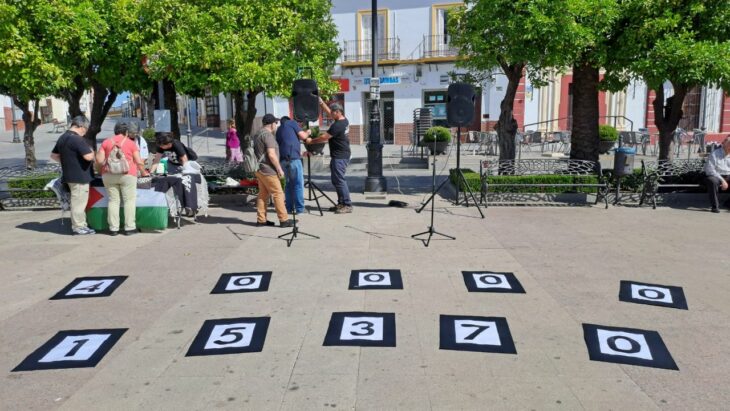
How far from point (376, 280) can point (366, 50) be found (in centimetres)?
2296

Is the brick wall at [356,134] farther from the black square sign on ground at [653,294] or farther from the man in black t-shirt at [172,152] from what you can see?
the black square sign on ground at [653,294]

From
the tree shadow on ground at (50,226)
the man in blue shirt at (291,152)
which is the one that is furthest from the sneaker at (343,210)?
the tree shadow on ground at (50,226)

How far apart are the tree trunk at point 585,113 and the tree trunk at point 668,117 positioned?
1.53m

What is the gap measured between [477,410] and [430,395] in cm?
34

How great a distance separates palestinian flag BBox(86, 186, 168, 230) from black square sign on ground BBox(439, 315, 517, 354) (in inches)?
213

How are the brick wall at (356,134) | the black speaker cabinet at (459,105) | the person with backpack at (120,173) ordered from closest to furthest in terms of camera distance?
the person with backpack at (120,173) → the black speaker cabinet at (459,105) → the brick wall at (356,134)

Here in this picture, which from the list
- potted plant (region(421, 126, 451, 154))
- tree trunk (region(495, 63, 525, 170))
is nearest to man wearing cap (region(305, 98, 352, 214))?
tree trunk (region(495, 63, 525, 170))

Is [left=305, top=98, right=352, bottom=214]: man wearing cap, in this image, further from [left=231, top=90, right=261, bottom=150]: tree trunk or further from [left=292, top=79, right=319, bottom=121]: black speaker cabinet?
[left=231, top=90, right=261, bottom=150]: tree trunk

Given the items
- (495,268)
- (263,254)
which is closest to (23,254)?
(263,254)

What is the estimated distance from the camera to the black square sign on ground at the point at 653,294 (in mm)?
5656

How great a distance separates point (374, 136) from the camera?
12.6 meters

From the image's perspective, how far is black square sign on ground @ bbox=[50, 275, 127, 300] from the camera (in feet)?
19.8

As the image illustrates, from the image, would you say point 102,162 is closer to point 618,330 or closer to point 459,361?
point 459,361

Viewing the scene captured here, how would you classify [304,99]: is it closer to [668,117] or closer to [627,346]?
[627,346]
